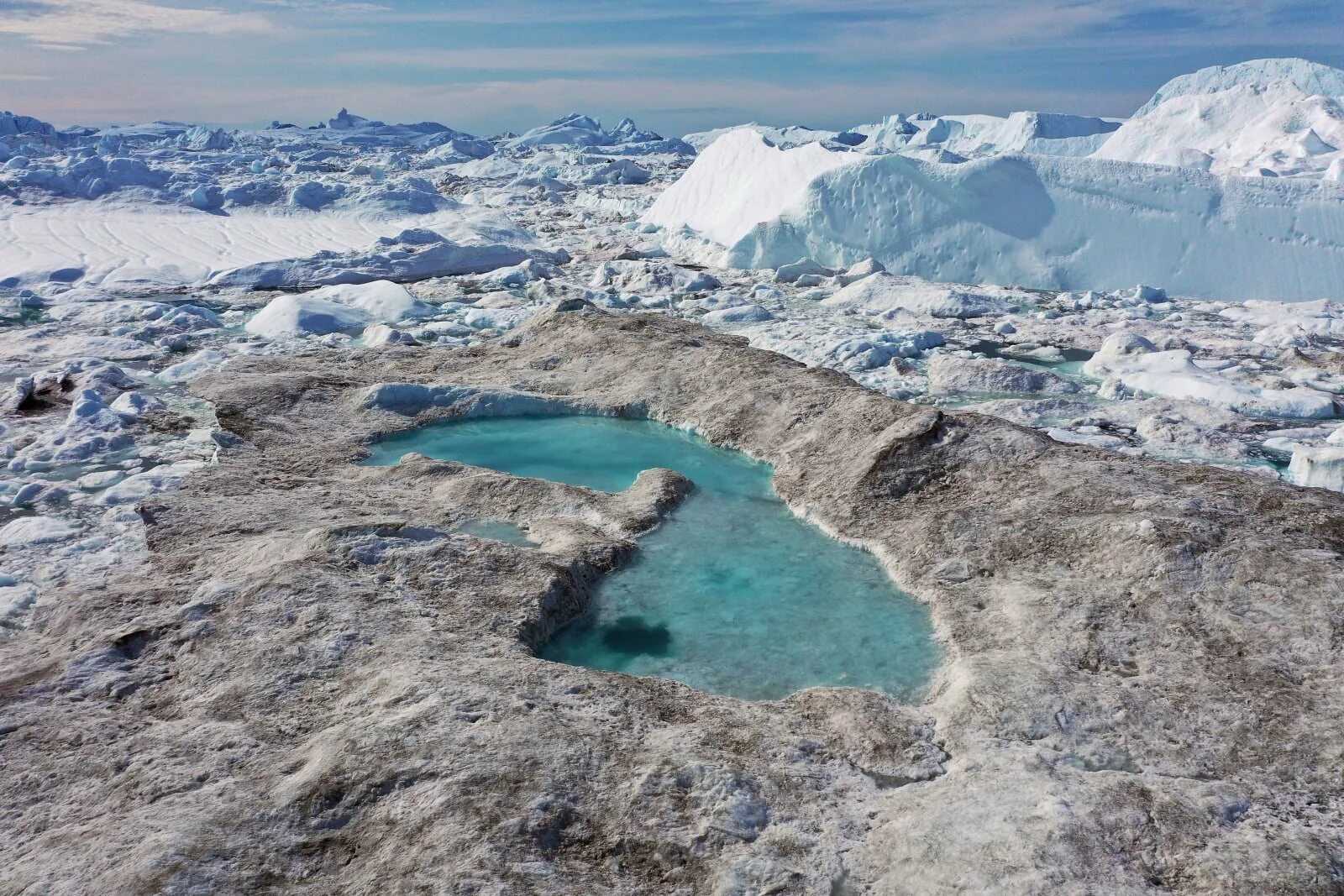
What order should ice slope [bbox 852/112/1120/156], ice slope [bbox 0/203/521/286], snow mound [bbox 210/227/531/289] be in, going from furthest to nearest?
ice slope [bbox 852/112/1120/156]
ice slope [bbox 0/203/521/286]
snow mound [bbox 210/227/531/289]

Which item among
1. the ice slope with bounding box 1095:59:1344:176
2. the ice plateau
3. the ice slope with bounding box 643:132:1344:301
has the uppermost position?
the ice slope with bounding box 1095:59:1344:176

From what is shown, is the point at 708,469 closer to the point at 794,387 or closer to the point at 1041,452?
the point at 794,387

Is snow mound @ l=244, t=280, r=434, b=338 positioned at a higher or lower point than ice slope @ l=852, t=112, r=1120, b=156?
lower

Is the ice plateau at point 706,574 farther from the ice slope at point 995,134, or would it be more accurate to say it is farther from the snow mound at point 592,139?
the snow mound at point 592,139

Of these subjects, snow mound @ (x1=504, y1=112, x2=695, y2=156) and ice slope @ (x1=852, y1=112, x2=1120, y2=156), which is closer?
ice slope @ (x1=852, y1=112, x2=1120, y2=156)

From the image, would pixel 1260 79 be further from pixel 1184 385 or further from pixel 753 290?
pixel 1184 385

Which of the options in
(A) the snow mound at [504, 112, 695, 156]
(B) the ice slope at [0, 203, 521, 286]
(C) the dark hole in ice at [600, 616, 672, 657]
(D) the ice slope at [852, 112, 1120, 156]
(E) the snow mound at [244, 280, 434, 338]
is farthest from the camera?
(A) the snow mound at [504, 112, 695, 156]

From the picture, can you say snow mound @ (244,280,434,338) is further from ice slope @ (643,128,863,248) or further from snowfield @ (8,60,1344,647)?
ice slope @ (643,128,863,248)

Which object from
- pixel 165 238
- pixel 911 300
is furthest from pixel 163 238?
pixel 911 300

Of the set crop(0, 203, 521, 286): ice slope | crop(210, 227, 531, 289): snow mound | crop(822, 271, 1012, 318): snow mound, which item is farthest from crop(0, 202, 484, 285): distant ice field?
crop(822, 271, 1012, 318): snow mound
